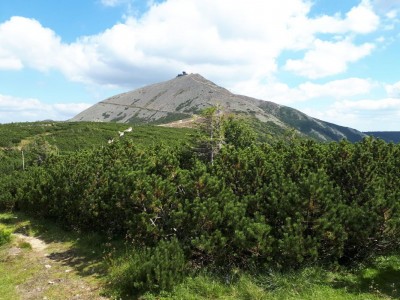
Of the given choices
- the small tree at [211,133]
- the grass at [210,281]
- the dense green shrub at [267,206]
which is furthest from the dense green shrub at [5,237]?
the small tree at [211,133]

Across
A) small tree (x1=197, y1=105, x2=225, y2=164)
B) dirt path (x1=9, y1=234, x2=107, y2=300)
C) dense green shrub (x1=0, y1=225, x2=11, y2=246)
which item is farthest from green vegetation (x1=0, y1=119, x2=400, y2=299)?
small tree (x1=197, y1=105, x2=225, y2=164)

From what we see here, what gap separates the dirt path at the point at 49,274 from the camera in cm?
1391

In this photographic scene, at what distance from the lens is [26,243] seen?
20.1 meters

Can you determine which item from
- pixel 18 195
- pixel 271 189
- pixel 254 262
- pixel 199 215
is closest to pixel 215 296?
pixel 254 262

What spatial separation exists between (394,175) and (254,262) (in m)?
8.00

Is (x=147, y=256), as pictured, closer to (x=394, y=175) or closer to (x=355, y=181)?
(x=355, y=181)

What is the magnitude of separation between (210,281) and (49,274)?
24.0 ft

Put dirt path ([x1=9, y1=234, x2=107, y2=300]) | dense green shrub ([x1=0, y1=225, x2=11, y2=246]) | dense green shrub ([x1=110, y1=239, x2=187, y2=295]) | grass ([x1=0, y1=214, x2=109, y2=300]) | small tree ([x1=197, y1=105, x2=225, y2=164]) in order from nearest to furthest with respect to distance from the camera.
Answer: dense green shrub ([x1=110, y1=239, x2=187, y2=295]), dirt path ([x1=9, y1=234, x2=107, y2=300]), grass ([x1=0, y1=214, x2=109, y2=300]), dense green shrub ([x1=0, y1=225, x2=11, y2=246]), small tree ([x1=197, y1=105, x2=225, y2=164])

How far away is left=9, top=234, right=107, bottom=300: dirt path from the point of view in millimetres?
13914

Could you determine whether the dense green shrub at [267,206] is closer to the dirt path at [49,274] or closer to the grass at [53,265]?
the grass at [53,265]

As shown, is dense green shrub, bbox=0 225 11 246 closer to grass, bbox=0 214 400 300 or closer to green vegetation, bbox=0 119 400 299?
grass, bbox=0 214 400 300

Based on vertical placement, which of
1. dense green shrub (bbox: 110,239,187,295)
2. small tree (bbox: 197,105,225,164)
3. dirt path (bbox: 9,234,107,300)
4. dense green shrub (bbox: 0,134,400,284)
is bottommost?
dirt path (bbox: 9,234,107,300)

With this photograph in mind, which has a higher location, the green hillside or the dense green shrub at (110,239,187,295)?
the green hillside

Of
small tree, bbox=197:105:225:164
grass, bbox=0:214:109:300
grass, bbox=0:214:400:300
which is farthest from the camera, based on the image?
small tree, bbox=197:105:225:164
